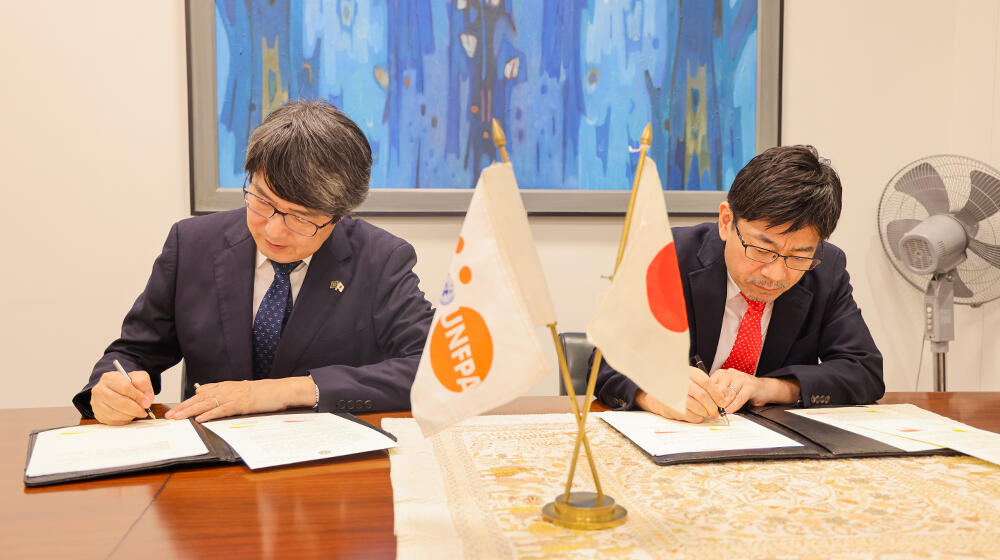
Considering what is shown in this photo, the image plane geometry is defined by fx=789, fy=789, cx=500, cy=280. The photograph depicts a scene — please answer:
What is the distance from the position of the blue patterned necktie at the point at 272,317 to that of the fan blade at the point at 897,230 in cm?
229

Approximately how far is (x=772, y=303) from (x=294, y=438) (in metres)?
1.29

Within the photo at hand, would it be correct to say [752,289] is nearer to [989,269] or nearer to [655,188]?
[655,188]

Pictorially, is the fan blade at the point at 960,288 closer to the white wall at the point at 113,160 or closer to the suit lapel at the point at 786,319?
the white wall at the point at 113,160

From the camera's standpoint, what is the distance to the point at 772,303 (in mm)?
2078

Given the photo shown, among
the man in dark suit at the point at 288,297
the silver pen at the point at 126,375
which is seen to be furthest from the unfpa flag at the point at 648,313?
the silver pen at the point at 126,375

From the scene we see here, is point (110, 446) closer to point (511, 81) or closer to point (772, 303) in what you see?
point (772, 303)

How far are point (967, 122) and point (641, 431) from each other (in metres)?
2.50

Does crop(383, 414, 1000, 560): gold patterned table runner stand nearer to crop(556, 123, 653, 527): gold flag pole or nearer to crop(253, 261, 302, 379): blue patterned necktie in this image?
crop(556, 123, 653, 527): gold flag pole

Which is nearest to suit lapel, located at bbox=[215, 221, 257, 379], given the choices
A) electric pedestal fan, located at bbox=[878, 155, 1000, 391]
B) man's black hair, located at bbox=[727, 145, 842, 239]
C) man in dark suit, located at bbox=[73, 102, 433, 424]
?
man in dark suit, located at bbox=[73, 102, 433, 424]

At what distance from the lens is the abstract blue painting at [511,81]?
2828 mm

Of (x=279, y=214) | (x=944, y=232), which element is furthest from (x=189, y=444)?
(x=944, y=232)

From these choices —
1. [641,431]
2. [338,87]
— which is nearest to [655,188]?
[641,431]

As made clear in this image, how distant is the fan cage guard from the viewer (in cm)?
287

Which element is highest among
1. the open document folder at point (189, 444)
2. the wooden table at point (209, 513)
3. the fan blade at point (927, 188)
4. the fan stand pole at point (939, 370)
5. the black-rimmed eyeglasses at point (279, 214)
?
the fan blade at point (927, 188)
